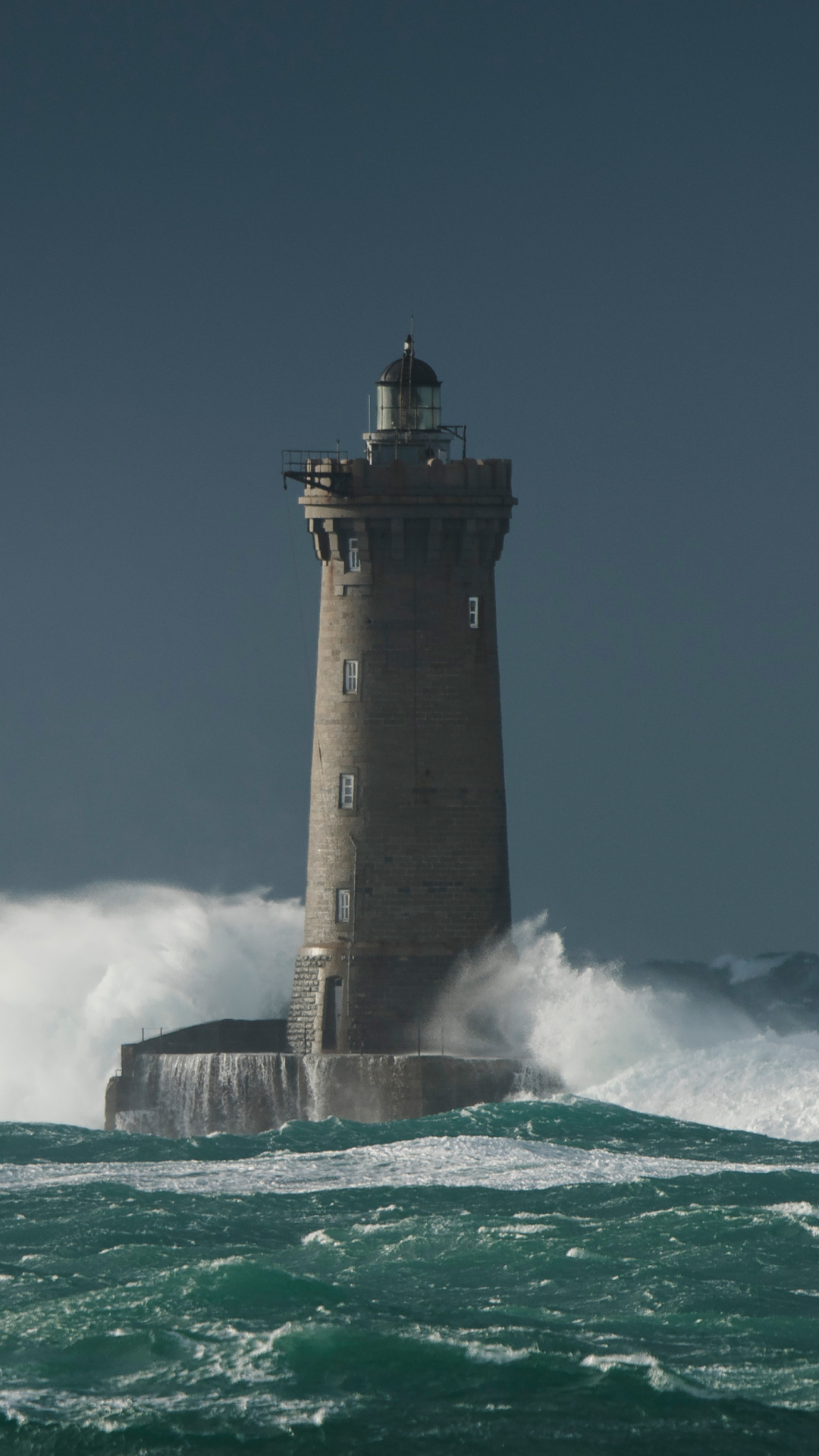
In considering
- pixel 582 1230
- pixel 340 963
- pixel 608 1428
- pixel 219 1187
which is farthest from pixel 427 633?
pixel 608 1428

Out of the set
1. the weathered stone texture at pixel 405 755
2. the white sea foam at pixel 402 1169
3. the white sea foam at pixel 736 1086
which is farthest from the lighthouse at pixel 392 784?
the white sea foam at pixel 402 1169

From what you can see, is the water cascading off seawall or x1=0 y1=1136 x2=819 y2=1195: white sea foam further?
the water cascading off seawall

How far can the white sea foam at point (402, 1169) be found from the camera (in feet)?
94.8

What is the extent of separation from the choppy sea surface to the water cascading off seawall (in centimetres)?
294

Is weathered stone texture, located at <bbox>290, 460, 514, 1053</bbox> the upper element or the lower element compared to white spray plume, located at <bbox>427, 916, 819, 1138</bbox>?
upper

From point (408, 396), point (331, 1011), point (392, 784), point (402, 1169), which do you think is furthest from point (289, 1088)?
point (408, 396)

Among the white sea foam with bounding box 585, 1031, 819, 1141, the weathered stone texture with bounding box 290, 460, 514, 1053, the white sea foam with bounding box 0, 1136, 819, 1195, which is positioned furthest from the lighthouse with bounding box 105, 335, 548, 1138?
the white sea foam with bounding box 0, 1136, 819, 1195

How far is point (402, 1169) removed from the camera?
30.0 metres

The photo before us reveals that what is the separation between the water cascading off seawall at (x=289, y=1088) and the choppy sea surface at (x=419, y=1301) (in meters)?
2.94

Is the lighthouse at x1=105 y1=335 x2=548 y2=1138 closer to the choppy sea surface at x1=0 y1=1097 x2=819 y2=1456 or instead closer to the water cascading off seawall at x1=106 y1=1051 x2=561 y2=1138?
the water cascading off seawall at x1=106 y1=1051 x2=561 y2=1138

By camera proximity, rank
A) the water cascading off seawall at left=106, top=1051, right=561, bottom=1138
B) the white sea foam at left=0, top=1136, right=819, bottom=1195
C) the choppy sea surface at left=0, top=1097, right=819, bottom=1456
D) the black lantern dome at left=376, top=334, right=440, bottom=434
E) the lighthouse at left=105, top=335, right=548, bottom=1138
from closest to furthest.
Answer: the choppy sea surface at left=0, top=1097, right=819, bottom=1456 → the white sea foam at left=0, top=1136, right=819, bottom=1195 → the water cascading off seawall at left=106, top=1051, right=561, bottom=1138 → the lighthouse at left=105, top=335, right=548, bottom=1138 → the black lantern dome at left=376, top=334, right=440, bottom=434

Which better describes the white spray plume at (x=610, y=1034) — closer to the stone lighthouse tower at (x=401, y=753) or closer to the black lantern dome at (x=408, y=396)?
the stone lighthouse tower at (x=401, y=753)

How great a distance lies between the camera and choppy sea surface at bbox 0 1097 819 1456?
1603 cm

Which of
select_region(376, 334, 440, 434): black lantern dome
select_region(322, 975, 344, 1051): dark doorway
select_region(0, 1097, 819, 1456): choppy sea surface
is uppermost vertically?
select_region(376, 334, 440, 434): black lantern dome
